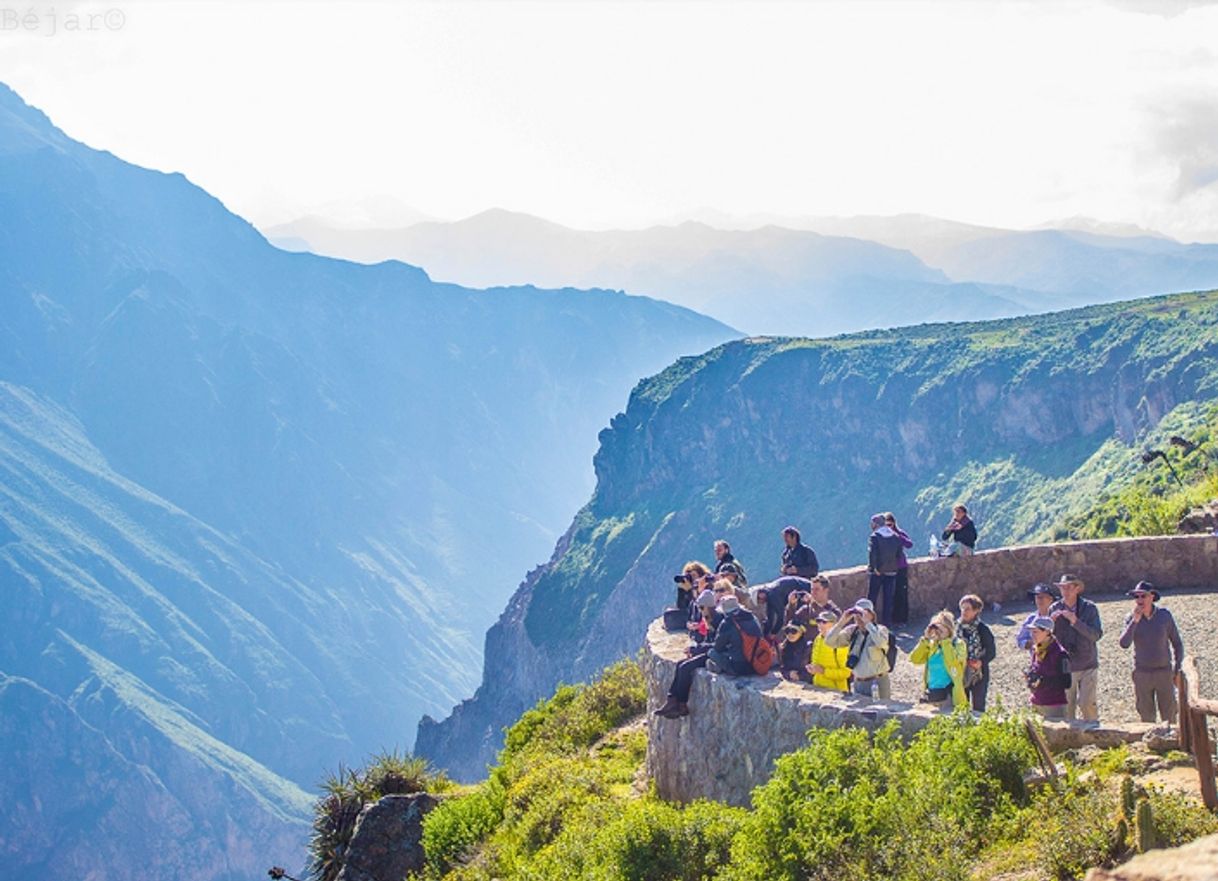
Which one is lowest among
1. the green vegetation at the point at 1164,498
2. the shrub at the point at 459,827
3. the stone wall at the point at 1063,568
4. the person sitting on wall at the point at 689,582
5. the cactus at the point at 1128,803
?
the cactus at the point at 1128,803

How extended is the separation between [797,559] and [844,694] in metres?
4.22

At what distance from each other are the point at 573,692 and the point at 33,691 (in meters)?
157

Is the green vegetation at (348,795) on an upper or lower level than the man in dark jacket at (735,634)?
lower

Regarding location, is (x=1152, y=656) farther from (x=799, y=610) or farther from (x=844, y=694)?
(x=799, y=610)

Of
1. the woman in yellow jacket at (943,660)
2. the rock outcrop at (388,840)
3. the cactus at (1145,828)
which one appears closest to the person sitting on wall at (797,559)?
the woman in yellow jacket at (943,660)

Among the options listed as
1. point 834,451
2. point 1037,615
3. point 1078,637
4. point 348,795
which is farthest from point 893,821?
point 834,451

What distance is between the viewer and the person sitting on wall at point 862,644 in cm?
1162

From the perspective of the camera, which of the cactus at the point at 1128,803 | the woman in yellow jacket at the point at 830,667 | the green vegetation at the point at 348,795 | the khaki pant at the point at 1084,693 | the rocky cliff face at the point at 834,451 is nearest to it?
the cactus at the point at 1128,803

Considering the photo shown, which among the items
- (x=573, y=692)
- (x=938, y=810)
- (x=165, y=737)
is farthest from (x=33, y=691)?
(x=938, y=810)

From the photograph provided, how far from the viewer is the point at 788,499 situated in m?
126

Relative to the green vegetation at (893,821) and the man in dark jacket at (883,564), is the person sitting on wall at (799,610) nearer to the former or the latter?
the green vegetation at (893,821)

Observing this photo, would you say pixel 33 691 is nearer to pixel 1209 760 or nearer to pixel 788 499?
pixel 788 499

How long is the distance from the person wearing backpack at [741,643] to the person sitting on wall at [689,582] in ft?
7.24

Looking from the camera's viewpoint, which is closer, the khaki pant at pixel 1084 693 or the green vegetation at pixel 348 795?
the khaki pant at pixel 1084 693
